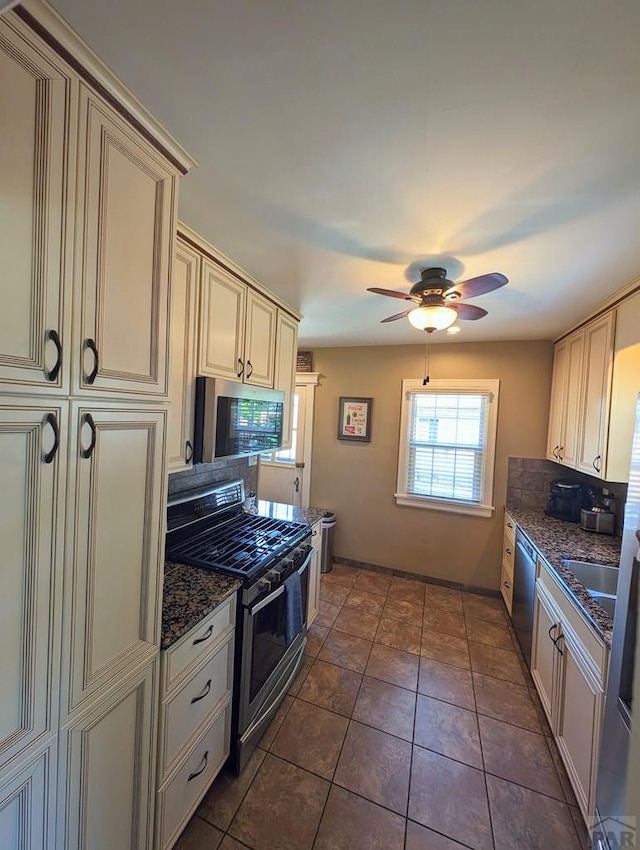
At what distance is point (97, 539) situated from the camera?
91cm

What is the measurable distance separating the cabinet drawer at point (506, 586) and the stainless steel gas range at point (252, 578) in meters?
1.81

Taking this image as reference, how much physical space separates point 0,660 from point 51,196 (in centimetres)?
102

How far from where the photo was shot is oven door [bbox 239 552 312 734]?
1.55 metres

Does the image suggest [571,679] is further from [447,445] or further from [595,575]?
[447,445]

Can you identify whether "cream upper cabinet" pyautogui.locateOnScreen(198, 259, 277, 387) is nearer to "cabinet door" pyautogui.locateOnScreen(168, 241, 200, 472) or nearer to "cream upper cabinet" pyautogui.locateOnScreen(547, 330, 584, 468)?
"cabinet door" pyautogui.locateOnScreen(168, 241, 200, 472)

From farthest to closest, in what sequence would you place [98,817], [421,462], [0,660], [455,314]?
[421,462] < [455,314] < [98,817] < [0,660]

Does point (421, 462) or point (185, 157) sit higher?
point (185, 157)

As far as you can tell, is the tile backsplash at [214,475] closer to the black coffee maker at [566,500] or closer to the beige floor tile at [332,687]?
the beige floor tile at [332,687]

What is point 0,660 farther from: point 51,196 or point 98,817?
point 51,196

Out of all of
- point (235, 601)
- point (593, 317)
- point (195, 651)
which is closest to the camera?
point (195, 651)

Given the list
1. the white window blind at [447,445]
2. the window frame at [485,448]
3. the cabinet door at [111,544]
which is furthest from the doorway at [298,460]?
the cabinet door at [111,544]

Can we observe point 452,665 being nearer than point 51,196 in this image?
No

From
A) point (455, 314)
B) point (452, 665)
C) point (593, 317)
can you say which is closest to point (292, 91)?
point (455, 314)

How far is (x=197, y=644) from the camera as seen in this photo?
51.4 inches
